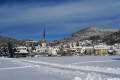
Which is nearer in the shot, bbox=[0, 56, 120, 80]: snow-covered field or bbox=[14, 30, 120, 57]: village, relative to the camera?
bbox=[0, 56, 120, 80]: snow-covered field

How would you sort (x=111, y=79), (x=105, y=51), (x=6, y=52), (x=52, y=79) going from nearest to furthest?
(x=111, y=79)
(x=52, y=79)
(x=6, y=52)
(x=105, y=51)

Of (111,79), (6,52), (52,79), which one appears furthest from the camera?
(6,52)

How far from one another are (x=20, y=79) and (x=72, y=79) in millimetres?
2931

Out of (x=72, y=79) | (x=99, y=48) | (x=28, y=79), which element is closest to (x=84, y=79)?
(x=72, y=79)

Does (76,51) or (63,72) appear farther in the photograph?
(76,51)

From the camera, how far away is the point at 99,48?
363 ft

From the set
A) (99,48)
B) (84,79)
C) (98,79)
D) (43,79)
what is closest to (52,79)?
(43,79)

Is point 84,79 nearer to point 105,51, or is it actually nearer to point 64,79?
point 64,79

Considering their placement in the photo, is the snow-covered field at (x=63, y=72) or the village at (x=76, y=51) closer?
the snow-covered field at (x=63, y=72)

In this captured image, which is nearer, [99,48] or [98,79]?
[98,79]

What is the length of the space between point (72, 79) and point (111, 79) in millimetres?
1982

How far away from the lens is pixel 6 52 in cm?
7100

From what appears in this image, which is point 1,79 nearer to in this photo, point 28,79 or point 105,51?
point 28,79

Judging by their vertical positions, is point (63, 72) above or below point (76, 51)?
below
